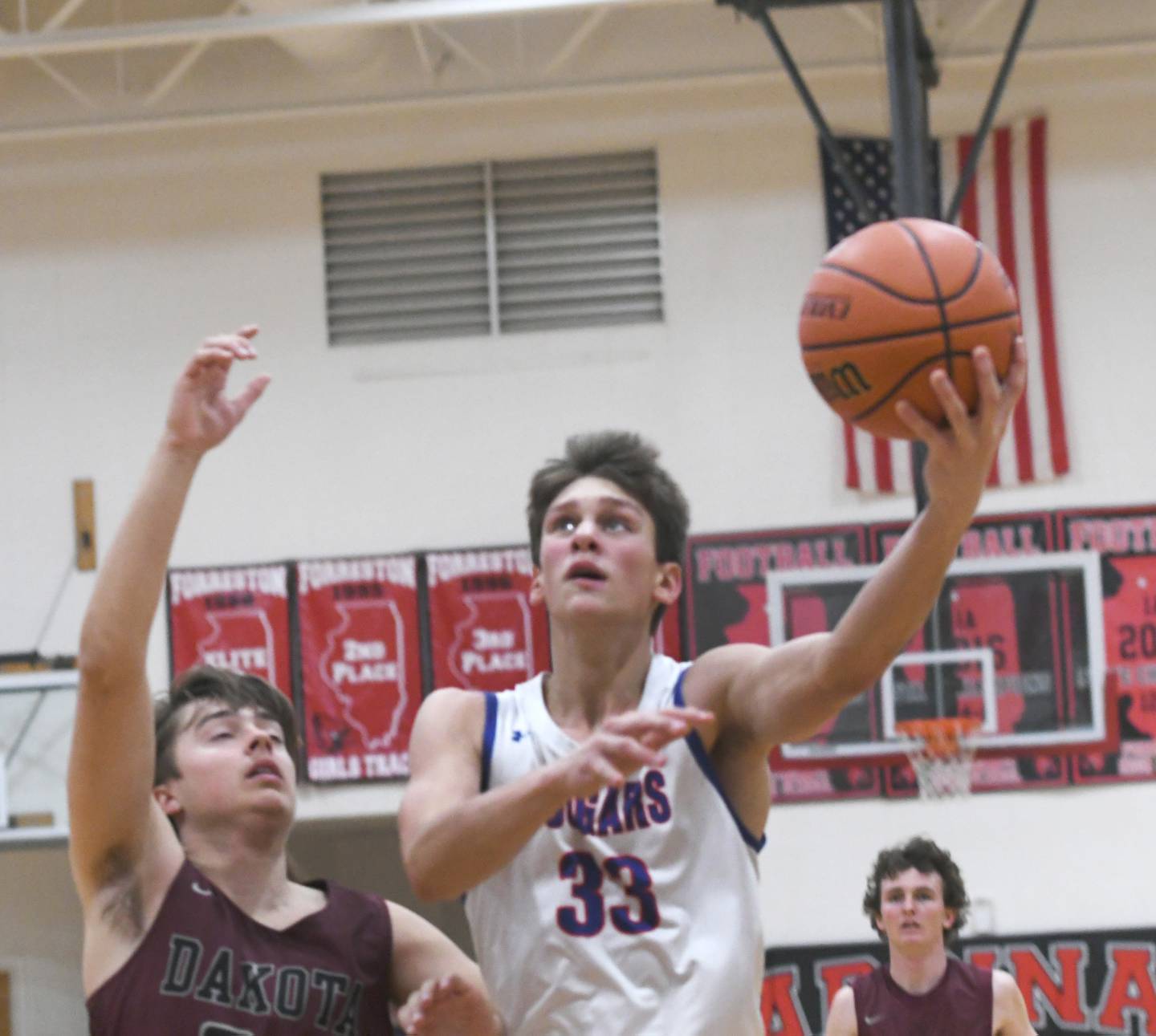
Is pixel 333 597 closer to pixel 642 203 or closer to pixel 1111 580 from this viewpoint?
pixel 642 203

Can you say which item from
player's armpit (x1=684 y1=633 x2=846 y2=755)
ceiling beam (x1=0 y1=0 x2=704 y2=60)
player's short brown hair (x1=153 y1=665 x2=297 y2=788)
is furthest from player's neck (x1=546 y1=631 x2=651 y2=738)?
ceiling beam (x1=0 y1=0 x2=704 y2=60)

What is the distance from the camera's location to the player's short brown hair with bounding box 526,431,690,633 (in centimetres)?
354

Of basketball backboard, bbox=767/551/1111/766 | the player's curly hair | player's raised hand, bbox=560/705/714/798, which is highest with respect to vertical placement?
player's raised hand, bbox=560/705/714/798

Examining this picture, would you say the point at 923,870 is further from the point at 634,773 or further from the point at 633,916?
the point at 634,773

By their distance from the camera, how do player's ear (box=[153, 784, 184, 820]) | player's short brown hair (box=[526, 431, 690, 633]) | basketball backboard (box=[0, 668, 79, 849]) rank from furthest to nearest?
1. basketball backboard (box=[0, 668, 79, 849])
2. player's ear (box=[153, 784, 184, 820])
3. player's short brown hair (box=[526, 431, 690, 633])

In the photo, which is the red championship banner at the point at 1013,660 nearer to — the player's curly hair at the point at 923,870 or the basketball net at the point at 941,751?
the basketball net at the point at 941,751

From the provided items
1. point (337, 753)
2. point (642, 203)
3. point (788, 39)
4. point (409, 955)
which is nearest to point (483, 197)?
point (642, 203)

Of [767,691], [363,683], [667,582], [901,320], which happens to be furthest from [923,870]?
[363,683]

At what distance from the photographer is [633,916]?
320 centimetres

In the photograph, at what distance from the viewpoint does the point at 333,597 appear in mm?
11023

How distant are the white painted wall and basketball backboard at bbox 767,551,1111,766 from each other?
1.27ft

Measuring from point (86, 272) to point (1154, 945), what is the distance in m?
7.86

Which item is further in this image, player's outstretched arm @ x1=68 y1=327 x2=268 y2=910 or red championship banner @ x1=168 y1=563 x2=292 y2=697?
red championship banner @ x1=168 y1=563 x2=292 y2=697

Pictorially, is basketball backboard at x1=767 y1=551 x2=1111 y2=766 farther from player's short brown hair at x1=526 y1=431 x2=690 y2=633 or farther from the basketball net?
player's short brown hair at x1=526 y1=431 x2=690 y2=633
